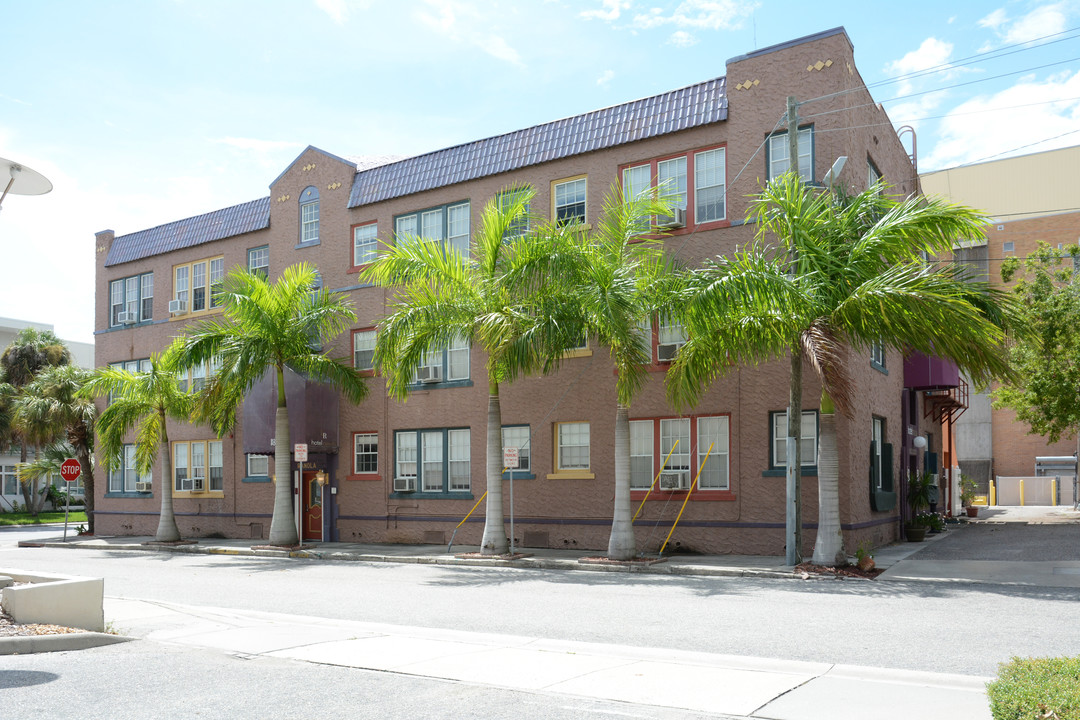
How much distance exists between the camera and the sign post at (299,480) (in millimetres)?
24109

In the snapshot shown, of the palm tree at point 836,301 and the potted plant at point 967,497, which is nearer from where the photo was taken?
the palm tree at point 836,301

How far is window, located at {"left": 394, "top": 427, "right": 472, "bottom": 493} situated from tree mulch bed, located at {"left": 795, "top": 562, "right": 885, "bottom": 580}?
10165 mm

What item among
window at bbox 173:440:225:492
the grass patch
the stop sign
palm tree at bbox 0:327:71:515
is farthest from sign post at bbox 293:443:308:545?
palm tree at bbox 0:327:71:515

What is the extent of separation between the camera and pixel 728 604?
44.0 feet

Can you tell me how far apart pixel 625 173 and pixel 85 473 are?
23905 mm

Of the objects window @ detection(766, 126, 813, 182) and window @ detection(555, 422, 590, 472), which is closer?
window @ detection(766, 126, 813, 182)

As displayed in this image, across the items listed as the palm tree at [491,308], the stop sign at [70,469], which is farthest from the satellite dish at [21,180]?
the stop sign at [70,469]

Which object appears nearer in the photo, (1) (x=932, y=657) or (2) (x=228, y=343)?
(1) (x=932, y=657)

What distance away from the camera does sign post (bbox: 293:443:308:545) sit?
24109 millimetres

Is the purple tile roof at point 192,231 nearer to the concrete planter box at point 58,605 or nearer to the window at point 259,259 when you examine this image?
the window at point 259,259

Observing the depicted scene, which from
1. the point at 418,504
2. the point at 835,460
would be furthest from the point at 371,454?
the point at 835,460

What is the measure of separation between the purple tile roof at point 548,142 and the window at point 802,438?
6788 mm

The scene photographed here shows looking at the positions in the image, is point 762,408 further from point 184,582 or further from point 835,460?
point 184,582

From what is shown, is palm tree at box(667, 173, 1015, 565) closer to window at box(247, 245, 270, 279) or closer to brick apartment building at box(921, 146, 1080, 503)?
window at box(247, 245, 270, 279)
